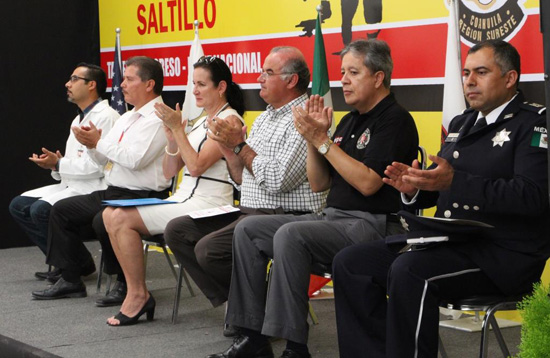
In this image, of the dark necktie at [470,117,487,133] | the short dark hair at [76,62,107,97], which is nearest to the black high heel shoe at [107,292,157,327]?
the short dark hair at [76,62,107,97]

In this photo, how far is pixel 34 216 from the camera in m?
5.64

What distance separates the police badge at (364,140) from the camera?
3609 mm

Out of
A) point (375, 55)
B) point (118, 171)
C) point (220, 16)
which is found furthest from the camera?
point (220, 16)

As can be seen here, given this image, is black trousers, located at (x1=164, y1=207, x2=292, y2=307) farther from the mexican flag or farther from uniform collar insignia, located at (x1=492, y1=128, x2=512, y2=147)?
uniform collar insignia, located at (x1=492, y1=128, x2=512, y2=147)

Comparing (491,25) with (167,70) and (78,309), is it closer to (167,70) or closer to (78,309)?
(78,309)

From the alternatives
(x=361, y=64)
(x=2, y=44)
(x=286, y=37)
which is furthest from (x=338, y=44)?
(x=2, y=44)

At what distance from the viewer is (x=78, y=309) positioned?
5059 mm

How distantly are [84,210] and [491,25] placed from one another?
258 centimetres

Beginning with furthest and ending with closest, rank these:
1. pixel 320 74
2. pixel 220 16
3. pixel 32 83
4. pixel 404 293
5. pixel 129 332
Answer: pixel 32 83 → pixel 220 16 → pixel 320 74 → pixel 129 332 → pixel 404 293

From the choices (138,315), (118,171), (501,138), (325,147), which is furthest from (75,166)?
(501,138)

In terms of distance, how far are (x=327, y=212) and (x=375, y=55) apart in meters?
0.69

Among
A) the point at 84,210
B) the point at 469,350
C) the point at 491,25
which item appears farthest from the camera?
the point at 84,210

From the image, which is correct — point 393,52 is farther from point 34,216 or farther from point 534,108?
point 34,216

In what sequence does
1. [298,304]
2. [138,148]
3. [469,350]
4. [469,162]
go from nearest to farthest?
[469,162] → [298,304] → [469,350] → [138,148]
